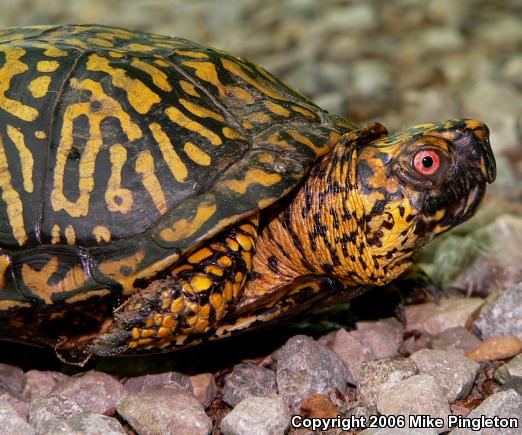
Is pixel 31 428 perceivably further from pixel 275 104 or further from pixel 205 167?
pixel 275 104

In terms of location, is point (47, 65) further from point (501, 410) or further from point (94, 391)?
point (501, 410)

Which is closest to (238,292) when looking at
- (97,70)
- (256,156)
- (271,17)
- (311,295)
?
(311,295)

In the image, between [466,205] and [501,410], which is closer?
[501,410]

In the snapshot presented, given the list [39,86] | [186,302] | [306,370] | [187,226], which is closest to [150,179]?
[187,226]

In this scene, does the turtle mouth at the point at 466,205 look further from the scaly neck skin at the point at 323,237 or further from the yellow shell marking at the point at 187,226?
the yellow shell marking at the point at 187,226

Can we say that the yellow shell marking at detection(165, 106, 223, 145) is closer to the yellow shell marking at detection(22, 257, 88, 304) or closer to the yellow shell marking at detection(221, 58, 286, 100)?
the yellow shell marking at detection(221, 58, 286, 100)

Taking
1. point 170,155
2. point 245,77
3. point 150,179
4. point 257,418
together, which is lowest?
point 257,418
